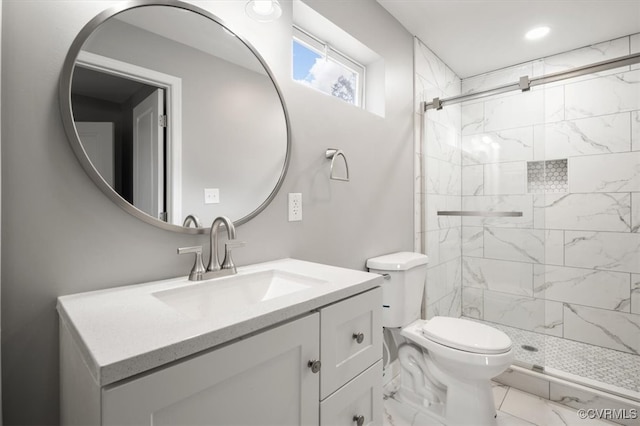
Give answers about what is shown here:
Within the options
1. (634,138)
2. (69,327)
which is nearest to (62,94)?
(69,327)

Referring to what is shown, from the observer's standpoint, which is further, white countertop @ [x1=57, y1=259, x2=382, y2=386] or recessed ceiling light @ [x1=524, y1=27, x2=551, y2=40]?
recessed ceiling light @ [x1=524, y1=27, x2=551, y2=40]

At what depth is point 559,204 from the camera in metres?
2.58

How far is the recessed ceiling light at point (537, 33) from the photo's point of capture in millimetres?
2238

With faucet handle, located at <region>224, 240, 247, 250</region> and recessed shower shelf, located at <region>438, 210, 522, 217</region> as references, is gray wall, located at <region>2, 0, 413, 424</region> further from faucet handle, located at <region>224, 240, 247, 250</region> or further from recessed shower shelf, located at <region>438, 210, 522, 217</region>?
recessed shower shelf, located at <region>438, 210, 522, 217</region>

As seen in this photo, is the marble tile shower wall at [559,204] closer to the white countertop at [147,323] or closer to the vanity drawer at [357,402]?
the vanity drawer at [357,402]

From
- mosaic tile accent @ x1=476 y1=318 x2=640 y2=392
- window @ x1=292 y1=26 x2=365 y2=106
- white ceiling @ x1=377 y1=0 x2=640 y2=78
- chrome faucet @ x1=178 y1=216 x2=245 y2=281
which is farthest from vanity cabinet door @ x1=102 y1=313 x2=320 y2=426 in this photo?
white ceiling @ x1=377 y1=0 x2=640 y2=78

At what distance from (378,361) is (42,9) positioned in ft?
4.65

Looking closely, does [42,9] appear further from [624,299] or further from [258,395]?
[624,299]

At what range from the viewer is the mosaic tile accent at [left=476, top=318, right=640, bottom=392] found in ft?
6.39

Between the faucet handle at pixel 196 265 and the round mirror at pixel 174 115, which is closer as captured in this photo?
the round mirror at pixel 174 115

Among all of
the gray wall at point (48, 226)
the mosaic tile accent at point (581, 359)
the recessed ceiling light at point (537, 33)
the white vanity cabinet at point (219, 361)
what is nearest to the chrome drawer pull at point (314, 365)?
the white vanity cabinet at point (219, 361)

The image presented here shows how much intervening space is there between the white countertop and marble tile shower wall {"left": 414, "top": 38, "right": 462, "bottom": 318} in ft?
5.21

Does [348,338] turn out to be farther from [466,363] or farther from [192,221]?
[466,363]

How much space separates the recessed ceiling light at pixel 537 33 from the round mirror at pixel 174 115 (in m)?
2.10
